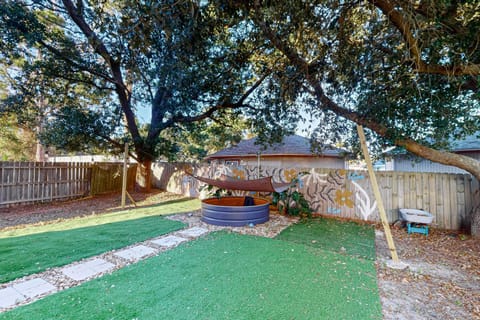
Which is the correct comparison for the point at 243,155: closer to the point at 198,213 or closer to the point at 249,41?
the point at 198,213

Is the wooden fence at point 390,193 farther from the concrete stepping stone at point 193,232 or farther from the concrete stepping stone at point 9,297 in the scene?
the concrete stepping stone at point 9,297

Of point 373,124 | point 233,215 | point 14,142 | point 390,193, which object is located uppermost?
point 14,142

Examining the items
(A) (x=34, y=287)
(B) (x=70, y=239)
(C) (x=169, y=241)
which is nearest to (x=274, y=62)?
(C) (x=169, y=241)

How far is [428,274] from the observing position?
2760 millimetres

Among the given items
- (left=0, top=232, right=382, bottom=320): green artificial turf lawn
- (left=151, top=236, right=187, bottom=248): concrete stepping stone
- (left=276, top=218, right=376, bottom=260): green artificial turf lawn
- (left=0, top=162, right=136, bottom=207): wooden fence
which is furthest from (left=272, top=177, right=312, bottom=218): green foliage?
(left=0, top=162, right=136, bottom=207): wooden fence

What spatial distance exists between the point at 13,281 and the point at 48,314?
107 centimetres

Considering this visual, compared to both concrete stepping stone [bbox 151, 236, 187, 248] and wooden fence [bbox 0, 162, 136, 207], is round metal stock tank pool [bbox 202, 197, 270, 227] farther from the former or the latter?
wooden fence [bbox 0, 162, 136, 207]

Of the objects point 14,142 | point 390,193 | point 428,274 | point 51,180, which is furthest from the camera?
point 14,142

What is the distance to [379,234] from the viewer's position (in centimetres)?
438

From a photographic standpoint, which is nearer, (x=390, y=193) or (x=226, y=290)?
(x=226, y=290)

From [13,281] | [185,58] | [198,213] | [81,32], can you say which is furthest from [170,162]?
[13,281]

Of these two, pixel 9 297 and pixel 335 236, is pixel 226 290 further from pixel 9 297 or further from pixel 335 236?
pixel 335 236

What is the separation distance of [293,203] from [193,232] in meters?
2.93

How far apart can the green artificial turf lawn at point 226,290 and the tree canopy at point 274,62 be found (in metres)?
3.23
